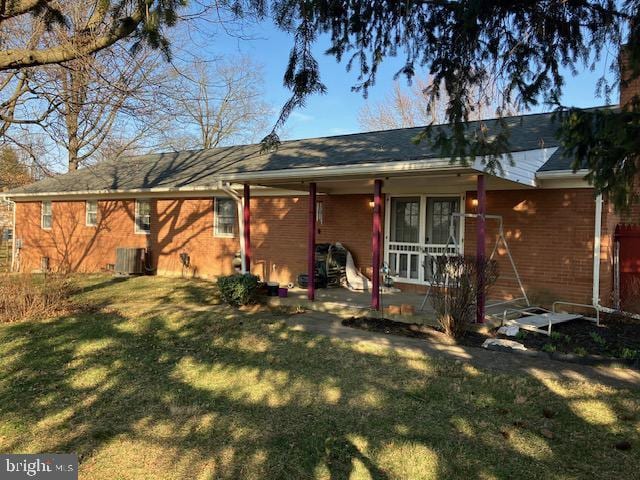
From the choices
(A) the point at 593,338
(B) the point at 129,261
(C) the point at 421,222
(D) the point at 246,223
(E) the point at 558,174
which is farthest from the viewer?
(B) the point at 129,261

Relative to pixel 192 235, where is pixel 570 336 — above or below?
below

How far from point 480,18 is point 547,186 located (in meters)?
5.60

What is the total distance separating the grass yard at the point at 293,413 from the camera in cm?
352

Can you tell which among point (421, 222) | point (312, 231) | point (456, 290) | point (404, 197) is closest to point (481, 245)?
point (456, 290)

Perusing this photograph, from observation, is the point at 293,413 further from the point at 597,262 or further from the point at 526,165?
the point at 597,262

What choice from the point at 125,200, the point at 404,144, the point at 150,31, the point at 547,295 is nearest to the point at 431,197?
the point at 404,144

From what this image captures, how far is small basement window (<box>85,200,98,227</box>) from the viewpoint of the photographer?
17.4 m

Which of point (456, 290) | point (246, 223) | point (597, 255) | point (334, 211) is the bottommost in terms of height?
point (456, 290)

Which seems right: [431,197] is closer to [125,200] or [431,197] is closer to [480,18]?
[480,18]

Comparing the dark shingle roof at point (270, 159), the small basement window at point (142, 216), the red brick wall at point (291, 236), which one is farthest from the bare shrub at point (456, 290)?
the small basement window at point (142, 216)

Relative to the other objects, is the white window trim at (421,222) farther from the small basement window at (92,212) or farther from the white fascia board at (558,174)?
the small basement window at (92,212)

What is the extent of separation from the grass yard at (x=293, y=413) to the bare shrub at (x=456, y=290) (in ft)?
3.95

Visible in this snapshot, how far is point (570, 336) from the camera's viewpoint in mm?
6988

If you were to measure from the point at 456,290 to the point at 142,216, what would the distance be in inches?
489
